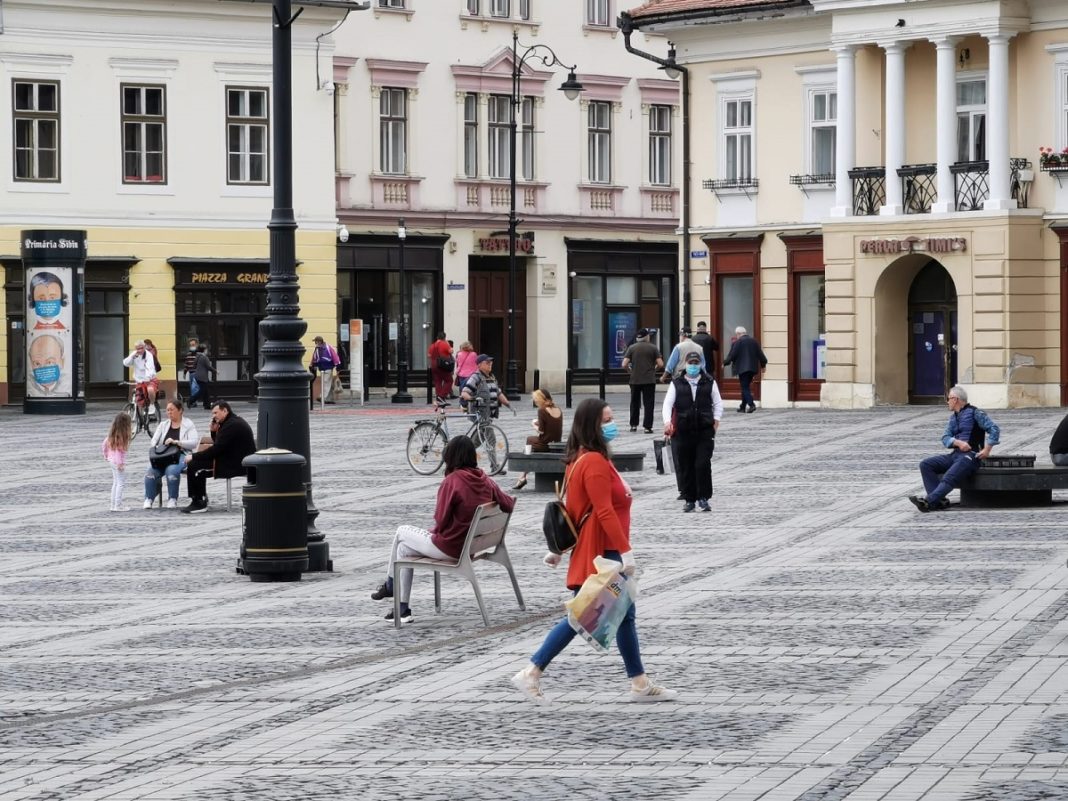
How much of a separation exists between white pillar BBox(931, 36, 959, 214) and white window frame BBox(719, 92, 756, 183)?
16.7 ft

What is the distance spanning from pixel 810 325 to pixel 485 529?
107ft

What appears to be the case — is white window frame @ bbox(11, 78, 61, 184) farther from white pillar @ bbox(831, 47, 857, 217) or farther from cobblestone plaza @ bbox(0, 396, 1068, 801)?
cobblestone plaza @ bbox(0, 396, 1068, 801)

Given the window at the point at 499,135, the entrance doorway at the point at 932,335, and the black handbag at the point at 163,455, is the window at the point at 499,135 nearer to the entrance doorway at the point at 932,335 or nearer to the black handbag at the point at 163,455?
the entrance doorway at the point at 932,335

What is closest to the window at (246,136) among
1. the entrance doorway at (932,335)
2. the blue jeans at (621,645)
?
the entrance doorway at (932,335)

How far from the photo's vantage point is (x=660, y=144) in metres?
63.2

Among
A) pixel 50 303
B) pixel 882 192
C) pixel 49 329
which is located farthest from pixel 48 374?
pixel 882 192

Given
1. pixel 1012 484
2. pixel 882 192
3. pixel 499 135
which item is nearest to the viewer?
pixel 1012 484

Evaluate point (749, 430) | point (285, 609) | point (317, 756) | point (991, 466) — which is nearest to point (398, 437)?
point (749, 430)

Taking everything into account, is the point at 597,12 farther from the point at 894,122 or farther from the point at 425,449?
the point at 425,449

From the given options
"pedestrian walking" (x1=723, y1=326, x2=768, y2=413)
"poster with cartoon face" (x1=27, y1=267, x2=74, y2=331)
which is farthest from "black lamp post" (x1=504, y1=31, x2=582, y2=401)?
"poster with cartoon face" (x1=27, y1=267, x2=74, y2=331)

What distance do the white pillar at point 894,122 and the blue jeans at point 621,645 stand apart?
33554mm

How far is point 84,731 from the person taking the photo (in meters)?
10.6

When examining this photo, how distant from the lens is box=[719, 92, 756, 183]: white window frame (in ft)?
155

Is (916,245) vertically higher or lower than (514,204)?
lower
